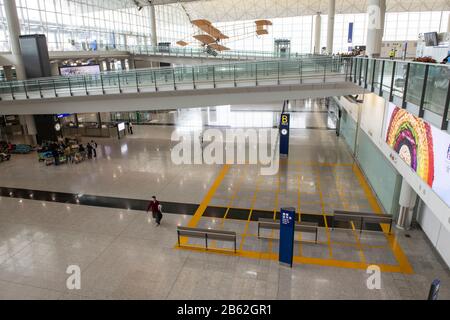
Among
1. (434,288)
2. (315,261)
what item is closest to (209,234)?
(315,261)

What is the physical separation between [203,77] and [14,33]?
15108 millimetres

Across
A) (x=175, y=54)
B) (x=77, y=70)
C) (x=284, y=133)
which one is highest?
(x=175, y=54)

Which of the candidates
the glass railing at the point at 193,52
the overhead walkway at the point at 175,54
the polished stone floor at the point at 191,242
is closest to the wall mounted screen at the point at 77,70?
the overhead walkway at the point at 175,54

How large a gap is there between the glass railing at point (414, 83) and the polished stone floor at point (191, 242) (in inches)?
177

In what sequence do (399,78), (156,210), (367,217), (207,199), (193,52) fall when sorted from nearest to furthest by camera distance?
(399,78), (367,217), (156,210), (207,199), (193,52)

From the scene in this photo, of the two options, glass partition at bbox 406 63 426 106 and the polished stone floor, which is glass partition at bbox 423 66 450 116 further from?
the polished stone floor

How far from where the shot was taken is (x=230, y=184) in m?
14.8

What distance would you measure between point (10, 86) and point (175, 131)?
11.5 meters

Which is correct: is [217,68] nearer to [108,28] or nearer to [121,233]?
[121,233]

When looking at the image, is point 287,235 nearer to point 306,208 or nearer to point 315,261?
point 315,261

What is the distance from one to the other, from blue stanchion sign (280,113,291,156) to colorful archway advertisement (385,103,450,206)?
24.3ft

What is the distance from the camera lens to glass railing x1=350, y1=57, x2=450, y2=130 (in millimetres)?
6059

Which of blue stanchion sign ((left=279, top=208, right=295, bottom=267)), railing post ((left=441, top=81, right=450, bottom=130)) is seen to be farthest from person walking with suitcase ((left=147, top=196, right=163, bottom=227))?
railing post ((left=441, top=81, right=450, bottom=130))

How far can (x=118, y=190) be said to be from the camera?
47.2 feet
